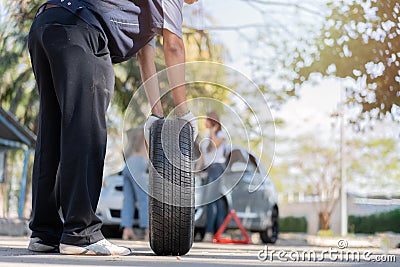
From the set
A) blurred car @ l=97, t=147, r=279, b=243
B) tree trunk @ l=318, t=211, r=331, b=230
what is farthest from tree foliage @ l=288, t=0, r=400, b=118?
tree trunk @ l=318, t=211, r=331, b=230

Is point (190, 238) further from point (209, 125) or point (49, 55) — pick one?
point (209, 125)

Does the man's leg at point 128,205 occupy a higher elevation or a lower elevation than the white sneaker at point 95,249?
lower

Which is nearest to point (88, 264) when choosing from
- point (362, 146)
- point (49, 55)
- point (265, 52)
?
point (49, 55)

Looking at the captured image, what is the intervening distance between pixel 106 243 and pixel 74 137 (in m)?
0.60

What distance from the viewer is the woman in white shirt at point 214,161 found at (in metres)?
5.08

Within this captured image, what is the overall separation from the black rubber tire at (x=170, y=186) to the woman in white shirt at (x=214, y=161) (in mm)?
616

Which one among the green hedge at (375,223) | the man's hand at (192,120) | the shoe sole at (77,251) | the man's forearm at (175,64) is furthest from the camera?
the green hedge at (375,223)

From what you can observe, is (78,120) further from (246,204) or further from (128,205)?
(246,204)

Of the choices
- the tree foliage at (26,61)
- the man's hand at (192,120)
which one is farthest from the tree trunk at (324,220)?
the man's hand at (192,120)

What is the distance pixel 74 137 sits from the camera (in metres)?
4.06

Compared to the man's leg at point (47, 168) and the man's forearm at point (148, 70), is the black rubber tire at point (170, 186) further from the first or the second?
the man's leg at point (47, 168)

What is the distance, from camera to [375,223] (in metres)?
28.0

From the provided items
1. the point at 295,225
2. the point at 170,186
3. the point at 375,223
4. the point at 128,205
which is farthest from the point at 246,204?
the point at 295,225

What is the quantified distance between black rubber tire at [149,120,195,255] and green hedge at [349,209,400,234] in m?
22.3
